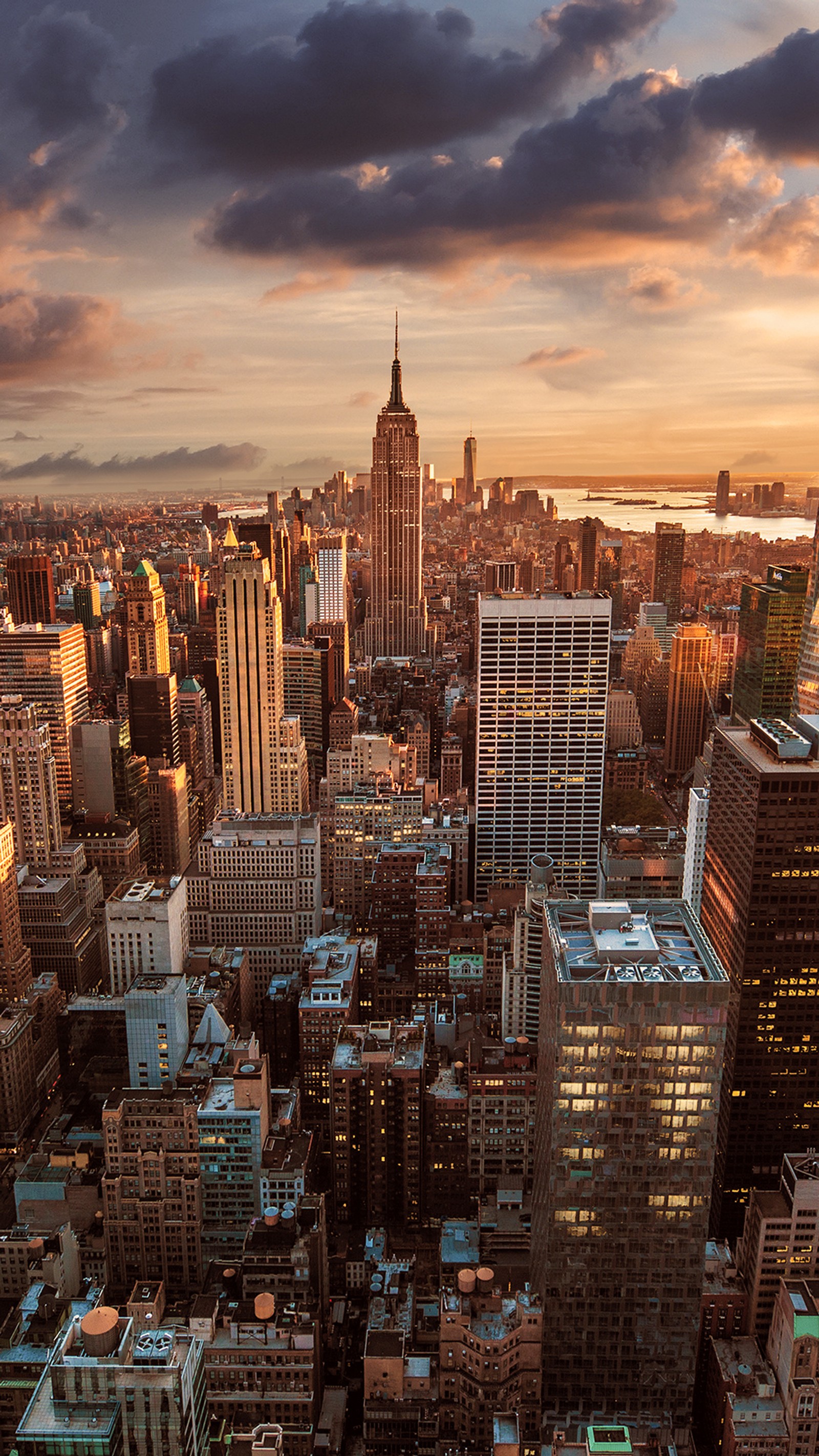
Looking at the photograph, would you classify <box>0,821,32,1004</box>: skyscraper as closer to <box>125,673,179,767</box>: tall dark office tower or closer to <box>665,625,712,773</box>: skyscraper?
<box>125,673,179,767</box>: tall dark office tower

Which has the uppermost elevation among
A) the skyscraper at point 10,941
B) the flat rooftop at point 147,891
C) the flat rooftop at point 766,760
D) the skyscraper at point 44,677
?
the flat rooftop at point 766,760

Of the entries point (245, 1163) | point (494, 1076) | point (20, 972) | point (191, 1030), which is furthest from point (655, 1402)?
point (20, 972)

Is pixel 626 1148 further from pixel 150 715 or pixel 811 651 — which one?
pixel 150 715

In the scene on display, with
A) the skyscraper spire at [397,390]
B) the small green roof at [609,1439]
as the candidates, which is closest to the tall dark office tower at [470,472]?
the skyscraper spire at [397,390]

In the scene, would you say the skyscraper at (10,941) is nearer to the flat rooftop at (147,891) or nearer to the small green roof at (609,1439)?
the flat rooftop at (147,891)

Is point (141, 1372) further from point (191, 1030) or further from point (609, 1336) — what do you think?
point (191, 1030)

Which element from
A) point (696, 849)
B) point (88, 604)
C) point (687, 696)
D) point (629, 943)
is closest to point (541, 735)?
point (696, 849)

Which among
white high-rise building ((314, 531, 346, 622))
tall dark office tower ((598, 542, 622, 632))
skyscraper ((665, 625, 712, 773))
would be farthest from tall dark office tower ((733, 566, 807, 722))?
white high-rise building ((314, 531, 346, 622))
